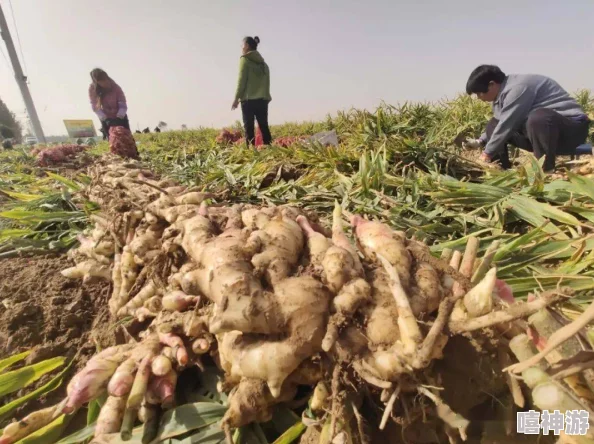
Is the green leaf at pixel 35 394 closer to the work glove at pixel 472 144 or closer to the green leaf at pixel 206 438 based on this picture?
the green leaf at pixel 206 438

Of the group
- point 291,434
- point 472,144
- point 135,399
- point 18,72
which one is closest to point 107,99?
point 472,144

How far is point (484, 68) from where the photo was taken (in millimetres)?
3359

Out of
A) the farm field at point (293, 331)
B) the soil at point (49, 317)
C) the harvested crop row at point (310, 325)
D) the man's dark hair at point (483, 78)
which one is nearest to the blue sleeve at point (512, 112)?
the man's dark hair at point (483, 78)

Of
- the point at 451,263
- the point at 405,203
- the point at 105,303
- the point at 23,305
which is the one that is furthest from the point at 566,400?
the point at 23,305

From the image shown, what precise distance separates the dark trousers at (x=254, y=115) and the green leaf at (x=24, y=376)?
4652 mm

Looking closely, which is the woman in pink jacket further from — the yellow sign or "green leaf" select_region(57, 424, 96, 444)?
the yellow sign

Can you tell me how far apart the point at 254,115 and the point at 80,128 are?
17244 mm

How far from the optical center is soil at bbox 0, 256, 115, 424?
131cm

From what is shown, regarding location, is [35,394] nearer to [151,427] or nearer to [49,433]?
[49,433]

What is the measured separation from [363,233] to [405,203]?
0.93 m

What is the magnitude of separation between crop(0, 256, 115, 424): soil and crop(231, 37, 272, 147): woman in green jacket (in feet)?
13.0

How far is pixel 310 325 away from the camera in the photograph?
85 centimetres

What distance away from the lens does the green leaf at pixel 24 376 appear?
43.4 inches

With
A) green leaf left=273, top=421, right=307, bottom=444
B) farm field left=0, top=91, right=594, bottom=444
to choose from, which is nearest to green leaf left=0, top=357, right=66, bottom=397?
farm field left=0, top=91, right=594, bottom=444
